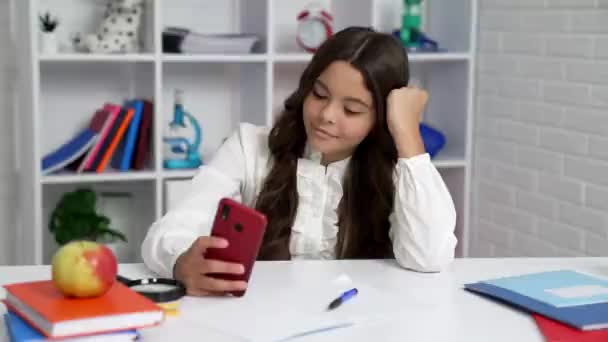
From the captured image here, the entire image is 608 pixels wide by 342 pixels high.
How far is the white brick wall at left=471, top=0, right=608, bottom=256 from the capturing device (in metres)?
2.97

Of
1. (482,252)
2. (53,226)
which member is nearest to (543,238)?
(482,252)

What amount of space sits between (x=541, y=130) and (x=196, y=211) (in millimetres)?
1717

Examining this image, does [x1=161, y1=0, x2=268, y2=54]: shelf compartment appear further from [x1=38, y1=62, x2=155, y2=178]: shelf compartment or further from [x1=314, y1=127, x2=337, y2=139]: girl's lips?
[x1=314, y1=127, x2=337, y2=139]: girl's lips

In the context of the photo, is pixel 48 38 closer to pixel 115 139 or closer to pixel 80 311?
pixel 115 139

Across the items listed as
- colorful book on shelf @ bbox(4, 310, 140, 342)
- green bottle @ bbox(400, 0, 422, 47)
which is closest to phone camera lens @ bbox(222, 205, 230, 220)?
colorful book on shelf @ bbox(4, 310, 140, 342)

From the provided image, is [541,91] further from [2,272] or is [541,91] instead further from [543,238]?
[2,272]

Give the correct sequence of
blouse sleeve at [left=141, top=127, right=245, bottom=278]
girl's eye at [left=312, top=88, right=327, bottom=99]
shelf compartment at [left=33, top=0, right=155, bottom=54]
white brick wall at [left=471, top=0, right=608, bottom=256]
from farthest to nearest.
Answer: shelf compartment at [left=33, top=0, right=155, bottom=54] → white brick wall at [left=471, top=0, right=608, bottom=256] → girl's eye at [left=312, top=88, right=327, bottom=99] → blouse sleeve at [left=141, top=127, right=245, bottom=278]

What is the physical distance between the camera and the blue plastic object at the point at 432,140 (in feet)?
11.9

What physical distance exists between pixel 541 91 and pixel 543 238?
0.51 m

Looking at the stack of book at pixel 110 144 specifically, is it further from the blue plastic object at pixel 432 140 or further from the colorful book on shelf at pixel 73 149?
the blue plastic object at pixel 432 140

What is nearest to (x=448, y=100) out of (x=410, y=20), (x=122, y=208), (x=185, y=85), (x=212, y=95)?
(x=410, y=20)

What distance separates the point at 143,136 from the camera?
328 cm

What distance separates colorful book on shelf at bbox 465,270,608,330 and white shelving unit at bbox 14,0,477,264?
5.77 ft

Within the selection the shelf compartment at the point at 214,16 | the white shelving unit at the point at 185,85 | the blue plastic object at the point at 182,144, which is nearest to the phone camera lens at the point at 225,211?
the white shelving unit at the point at 185,85
